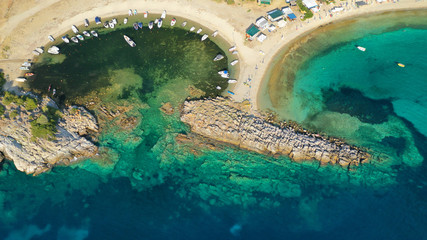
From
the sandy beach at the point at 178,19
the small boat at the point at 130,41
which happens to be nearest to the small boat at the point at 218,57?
the sandy beach at the point at 178,19

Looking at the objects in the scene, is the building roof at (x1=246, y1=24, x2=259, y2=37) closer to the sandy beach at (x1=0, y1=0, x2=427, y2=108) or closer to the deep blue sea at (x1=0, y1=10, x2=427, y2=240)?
the sandy beach at (x1=0, y1=0, x2=427, y2=108)

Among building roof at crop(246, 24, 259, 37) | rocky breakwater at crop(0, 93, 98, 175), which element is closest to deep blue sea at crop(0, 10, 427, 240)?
rocky breakwater at crop(0, 93, 98, 175)

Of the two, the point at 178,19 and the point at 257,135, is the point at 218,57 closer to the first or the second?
the point at 178,19

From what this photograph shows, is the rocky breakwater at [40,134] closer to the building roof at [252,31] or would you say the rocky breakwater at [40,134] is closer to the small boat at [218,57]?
the small boat at [218,57]

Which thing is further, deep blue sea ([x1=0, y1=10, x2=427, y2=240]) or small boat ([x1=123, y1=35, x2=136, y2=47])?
small boat ([x1=123, y1=35, x2=136, y2=47])

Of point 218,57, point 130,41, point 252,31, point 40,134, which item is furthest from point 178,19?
point 40,134
